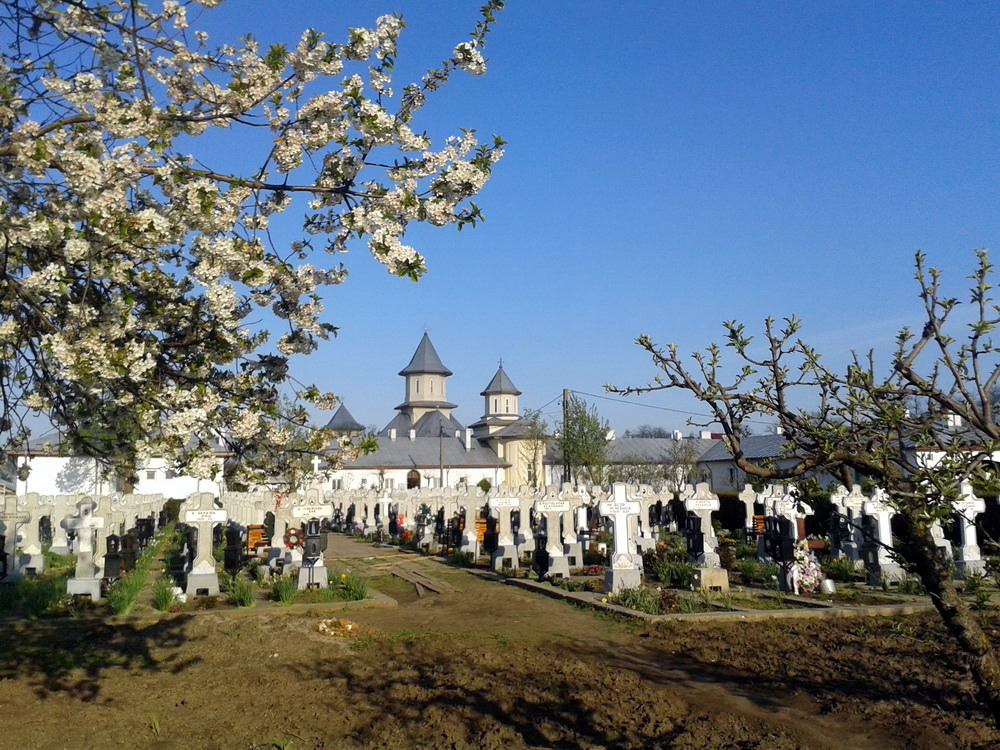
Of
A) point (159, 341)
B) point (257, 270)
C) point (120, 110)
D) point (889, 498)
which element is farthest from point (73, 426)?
point (889, 498)

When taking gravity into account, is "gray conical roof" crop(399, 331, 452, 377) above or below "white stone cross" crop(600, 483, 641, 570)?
above

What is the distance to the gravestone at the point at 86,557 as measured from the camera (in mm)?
13320

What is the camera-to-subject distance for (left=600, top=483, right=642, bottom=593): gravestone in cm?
→ 1381

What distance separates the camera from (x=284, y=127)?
559cm

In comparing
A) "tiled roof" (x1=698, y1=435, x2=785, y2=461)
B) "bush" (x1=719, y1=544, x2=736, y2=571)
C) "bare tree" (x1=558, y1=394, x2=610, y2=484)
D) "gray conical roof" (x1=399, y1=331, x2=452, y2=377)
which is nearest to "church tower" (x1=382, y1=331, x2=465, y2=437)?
"gray conical roof" (x1=399, y1=331, x2=452, y2=377)

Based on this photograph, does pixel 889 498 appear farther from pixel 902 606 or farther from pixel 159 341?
pixel 902 606

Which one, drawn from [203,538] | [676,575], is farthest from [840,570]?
[203,538]

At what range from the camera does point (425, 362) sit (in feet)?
321

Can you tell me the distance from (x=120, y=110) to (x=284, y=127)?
3.53 ft

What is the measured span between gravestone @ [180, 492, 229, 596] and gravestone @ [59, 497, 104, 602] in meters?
1.51

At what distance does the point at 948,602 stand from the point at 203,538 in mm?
12543

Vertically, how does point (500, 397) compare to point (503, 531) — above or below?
above

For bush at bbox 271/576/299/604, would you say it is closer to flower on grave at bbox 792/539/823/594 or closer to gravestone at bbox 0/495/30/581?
gravestone at bbox 0/495/30/581

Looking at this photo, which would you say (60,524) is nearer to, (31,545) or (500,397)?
(31,545)
